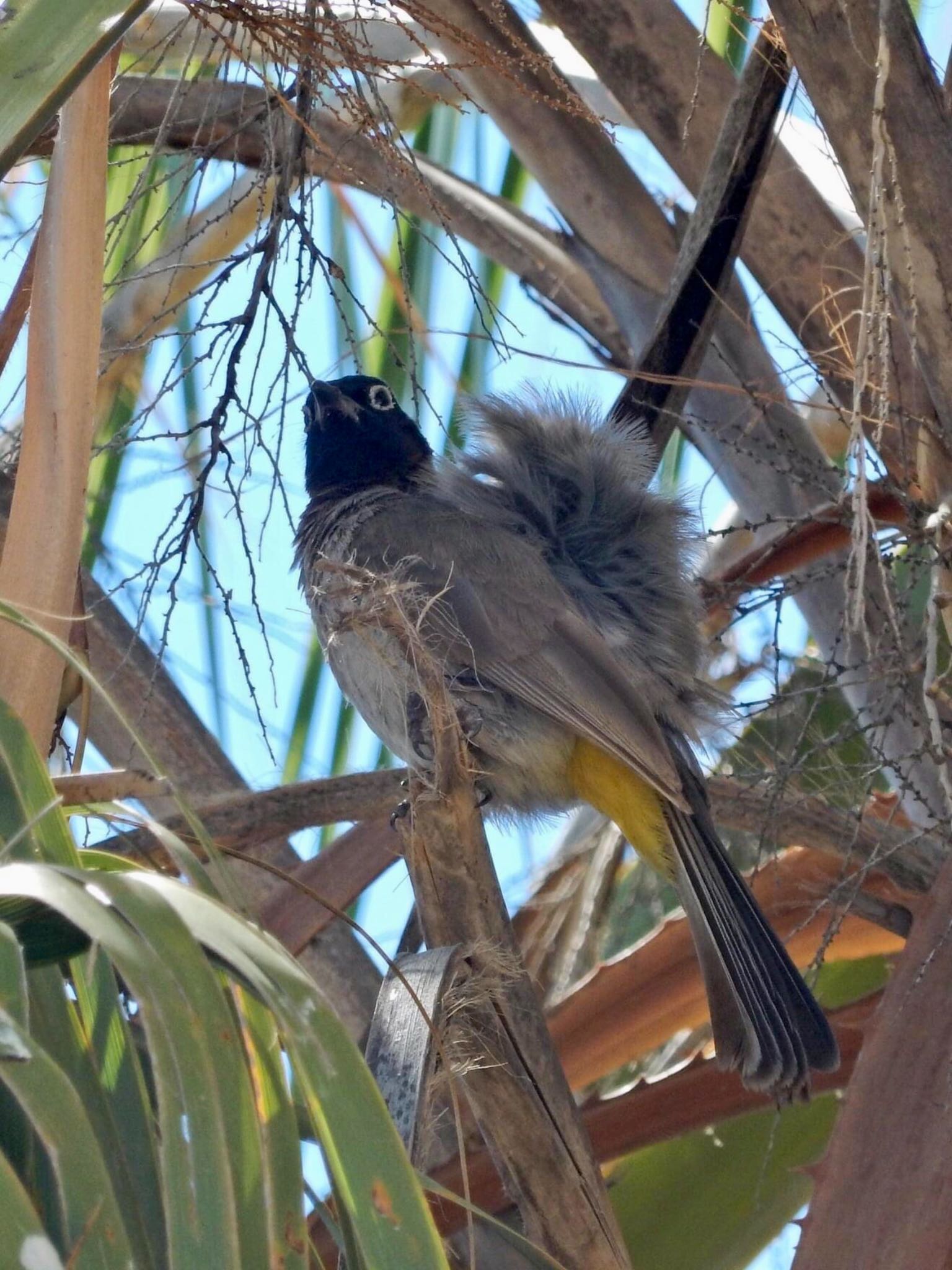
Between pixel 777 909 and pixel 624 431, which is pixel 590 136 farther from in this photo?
pixel 777 909

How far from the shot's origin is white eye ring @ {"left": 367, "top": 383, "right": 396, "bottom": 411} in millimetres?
3926

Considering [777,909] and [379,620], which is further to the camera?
[777,909]

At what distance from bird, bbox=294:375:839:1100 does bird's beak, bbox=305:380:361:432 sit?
227mm

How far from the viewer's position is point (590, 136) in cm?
372

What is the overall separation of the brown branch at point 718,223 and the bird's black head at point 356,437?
39.3 inches

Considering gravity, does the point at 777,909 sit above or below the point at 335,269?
below

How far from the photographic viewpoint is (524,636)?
316 centimetres

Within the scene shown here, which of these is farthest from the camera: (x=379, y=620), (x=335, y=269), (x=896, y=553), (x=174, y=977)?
(x=896, y=553)

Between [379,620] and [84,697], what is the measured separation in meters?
0.41

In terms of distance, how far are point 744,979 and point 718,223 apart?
4.65 feet

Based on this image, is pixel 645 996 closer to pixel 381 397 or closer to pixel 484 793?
pixel 484 793

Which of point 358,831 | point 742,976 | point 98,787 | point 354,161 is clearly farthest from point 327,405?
point 98,787

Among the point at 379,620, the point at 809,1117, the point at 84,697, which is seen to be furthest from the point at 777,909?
the point at 84,697

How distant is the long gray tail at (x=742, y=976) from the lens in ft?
8.99
